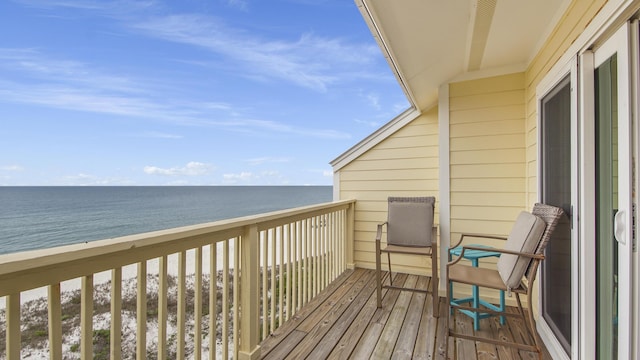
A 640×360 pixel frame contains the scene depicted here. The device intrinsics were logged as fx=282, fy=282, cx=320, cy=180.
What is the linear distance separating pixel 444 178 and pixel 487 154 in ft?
1.59

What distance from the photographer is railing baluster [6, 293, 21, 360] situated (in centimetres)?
85

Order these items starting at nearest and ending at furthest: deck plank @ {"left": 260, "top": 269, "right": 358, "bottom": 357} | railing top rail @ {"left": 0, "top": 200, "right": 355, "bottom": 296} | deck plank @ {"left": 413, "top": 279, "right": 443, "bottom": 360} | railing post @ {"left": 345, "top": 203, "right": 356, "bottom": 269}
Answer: railing top rail @ {"left": 0, "top": 200, "right": 355, "bottom": 296}, deck plank @ {"left": 413, "top": 279, "right": 443, "bottom": 360}, deck plank @ {"left": 260, "top": 269, "right": 358, "bottom": 357}, railing post @ {"left": 345, "top": 203, "right": 356, "bottom": 269}

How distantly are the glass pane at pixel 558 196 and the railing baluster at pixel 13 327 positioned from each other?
265cm

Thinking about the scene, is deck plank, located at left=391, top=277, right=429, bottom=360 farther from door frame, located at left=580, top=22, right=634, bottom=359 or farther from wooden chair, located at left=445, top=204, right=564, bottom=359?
door frame, located at left=580, top=22, right=634, bottom=359

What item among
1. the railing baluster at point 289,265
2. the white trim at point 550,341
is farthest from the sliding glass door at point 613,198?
the railing baluster at point 289,265

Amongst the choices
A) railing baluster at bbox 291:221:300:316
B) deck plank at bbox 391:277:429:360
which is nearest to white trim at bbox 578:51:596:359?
deck plank at bbox 391:277:429:360

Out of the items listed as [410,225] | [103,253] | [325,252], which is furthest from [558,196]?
[103,253]

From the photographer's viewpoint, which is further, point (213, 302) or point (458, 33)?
point (458, 33)

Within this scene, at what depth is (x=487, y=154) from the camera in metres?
2.96

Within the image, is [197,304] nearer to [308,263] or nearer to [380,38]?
[308,263]

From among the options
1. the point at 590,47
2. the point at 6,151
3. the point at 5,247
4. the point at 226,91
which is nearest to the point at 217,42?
the point at 226,91

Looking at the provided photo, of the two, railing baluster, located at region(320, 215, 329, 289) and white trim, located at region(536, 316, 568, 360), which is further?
railing baluster, located at region(320, 215, 329, 289)

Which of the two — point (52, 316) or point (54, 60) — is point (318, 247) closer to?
point (52, 316)

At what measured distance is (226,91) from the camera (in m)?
16.2
